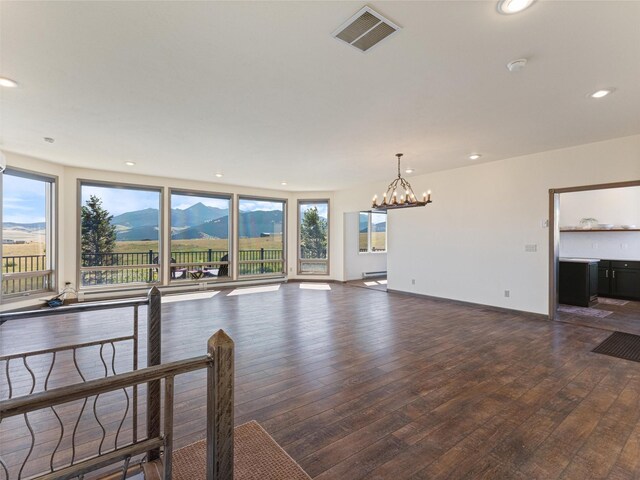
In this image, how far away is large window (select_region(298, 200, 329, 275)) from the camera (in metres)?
9.40

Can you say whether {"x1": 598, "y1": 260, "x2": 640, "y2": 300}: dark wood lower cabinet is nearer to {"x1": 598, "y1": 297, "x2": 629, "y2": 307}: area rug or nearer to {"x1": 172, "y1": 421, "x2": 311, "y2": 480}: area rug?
{"x1": 598, "y1": 297, "x2": 629, "y2": 307}: area rug

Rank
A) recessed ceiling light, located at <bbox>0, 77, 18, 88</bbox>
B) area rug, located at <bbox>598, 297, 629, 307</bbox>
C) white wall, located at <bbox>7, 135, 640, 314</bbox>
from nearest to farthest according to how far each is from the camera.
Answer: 1. recessed ceiling light, located at <bbox>0, 77, 18, 88</bbox>
2. white wall, located at <bbox>7, 135, 640, 314</bbox>
3. area rug, located at <bbox>598, 297, 629, 307</bbox>

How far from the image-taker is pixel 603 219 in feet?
22.8

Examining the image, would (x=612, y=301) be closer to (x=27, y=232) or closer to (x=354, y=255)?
(x=354, y=255)

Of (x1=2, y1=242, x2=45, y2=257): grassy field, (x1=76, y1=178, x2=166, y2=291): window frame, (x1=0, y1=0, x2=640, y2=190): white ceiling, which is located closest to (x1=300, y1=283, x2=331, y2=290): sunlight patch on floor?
(x1=76, y1=178, x2=166, y2=291): window frame

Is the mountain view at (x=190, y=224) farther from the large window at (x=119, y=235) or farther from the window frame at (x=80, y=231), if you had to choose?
the window frame at (x=80, y=231)

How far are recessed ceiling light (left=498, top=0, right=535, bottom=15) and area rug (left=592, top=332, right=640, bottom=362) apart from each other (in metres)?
3.88

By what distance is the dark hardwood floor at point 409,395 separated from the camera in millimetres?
1940

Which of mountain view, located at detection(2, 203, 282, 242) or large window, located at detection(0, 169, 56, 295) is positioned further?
mountain view, located at detection(2, 203, 282, 242)

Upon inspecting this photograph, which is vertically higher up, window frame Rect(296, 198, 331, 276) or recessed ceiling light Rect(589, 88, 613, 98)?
recessed ceiling light Rect(589, 88, 613, 98)

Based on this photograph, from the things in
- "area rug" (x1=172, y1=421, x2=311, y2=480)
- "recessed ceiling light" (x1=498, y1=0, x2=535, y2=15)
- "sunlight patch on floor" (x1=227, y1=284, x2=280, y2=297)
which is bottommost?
"area rug" (x1=172, y1=421, x2=311, y2=480)

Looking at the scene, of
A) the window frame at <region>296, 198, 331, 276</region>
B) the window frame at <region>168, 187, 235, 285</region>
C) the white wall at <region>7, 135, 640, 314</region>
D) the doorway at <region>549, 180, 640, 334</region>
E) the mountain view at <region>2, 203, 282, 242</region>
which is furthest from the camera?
the window frame at <region>296, 198, 331, 276</region>

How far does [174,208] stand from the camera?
7.55 m

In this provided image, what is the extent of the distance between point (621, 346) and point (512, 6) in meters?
4.27
